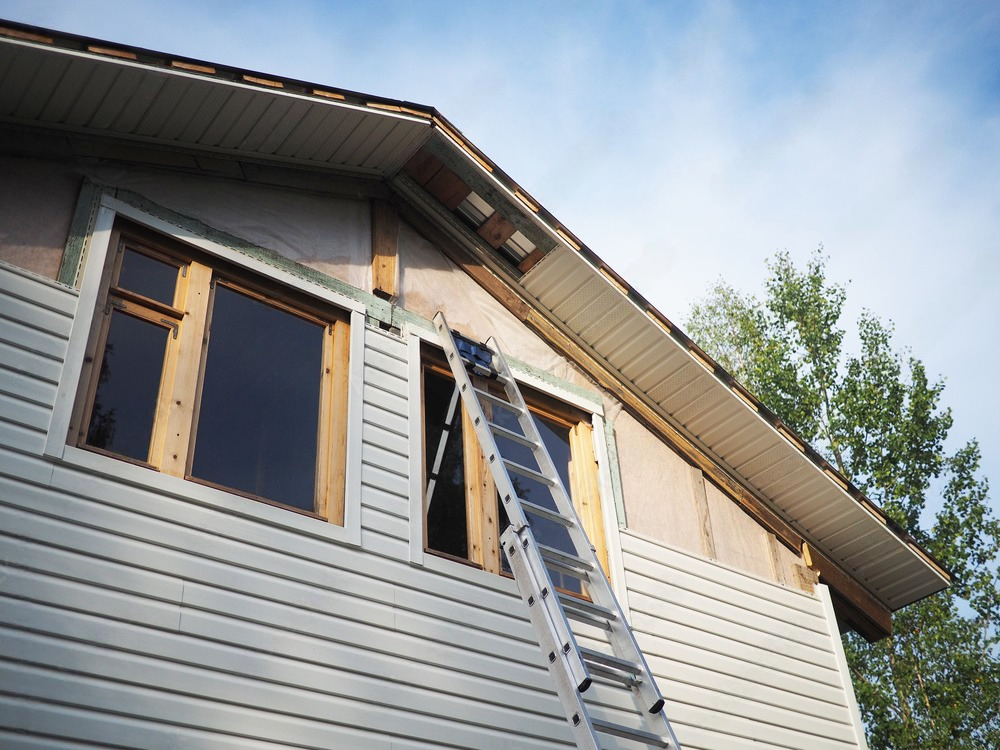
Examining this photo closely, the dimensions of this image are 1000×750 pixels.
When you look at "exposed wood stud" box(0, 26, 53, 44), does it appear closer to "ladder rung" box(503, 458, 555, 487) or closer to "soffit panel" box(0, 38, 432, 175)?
"soffit panel" box(0, 38, 432, 175)

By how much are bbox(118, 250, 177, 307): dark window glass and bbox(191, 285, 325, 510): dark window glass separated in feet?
1.05

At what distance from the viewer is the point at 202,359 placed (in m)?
5.89

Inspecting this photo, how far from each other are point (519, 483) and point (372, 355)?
5.46 feet

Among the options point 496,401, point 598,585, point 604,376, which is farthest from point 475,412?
point 604,376

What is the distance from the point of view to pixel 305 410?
20.6 ft

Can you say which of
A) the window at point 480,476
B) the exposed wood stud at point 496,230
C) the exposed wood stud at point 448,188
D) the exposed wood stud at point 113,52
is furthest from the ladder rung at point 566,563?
the exposed wood stud at point 113,52

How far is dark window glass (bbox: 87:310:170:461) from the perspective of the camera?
5281 mm

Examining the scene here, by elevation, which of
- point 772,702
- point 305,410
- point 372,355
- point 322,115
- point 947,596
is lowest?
point 772,702

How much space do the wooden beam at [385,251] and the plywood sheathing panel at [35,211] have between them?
2.16 metres

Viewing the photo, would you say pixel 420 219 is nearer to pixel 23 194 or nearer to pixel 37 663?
pixel 23 194

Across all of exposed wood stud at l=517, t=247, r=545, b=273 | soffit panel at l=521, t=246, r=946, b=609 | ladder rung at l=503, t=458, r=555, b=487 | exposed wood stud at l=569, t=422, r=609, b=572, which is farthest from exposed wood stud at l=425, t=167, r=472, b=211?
ladder rung at l=503, t=458, r=555, b=487

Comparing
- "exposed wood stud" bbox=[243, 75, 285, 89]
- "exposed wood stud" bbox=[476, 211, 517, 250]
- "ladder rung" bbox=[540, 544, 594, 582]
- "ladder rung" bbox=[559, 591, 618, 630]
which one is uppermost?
"exposed wood stud" bbox=[476, 211, 517, 250]

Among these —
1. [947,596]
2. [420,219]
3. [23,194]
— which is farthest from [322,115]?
[947,596]

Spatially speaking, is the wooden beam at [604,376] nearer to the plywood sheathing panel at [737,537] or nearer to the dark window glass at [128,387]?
the plywood sheathing panel at [737,537]
